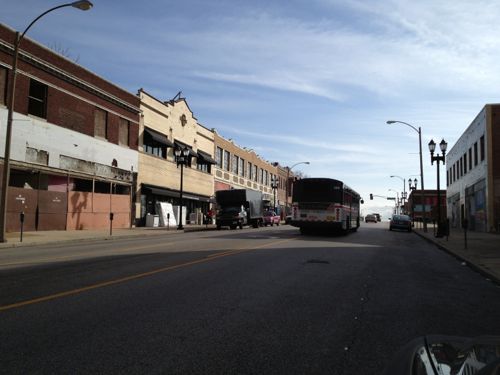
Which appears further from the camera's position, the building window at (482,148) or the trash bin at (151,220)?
the trash bin at (151,220)

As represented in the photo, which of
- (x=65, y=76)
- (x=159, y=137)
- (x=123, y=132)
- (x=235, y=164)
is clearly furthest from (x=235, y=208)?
(x=235, y=164)

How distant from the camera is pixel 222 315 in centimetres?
693

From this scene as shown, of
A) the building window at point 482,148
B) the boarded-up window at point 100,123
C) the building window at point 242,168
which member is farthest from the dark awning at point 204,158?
the building window at point 482,148

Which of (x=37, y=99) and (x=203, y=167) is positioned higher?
(x=37, y=99)

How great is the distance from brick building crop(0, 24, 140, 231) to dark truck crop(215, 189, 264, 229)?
23.5 ft

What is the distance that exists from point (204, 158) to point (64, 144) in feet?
70.3

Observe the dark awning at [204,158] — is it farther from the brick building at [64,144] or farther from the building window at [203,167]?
the brick building at [64,144]

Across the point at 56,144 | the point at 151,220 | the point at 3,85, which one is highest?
the point at 3,85

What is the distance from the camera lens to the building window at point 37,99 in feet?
92.2

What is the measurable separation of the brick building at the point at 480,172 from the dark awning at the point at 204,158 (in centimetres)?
2505

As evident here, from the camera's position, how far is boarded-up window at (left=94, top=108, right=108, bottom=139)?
3416 cm

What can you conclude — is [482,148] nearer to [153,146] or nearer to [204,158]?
[204,158]

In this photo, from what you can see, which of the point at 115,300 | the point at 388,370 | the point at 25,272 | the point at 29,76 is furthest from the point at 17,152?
the point at 388,370

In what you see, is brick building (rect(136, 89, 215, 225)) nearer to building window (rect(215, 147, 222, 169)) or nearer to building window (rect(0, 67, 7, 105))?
building window (rect(215, 147, 222, 169))
